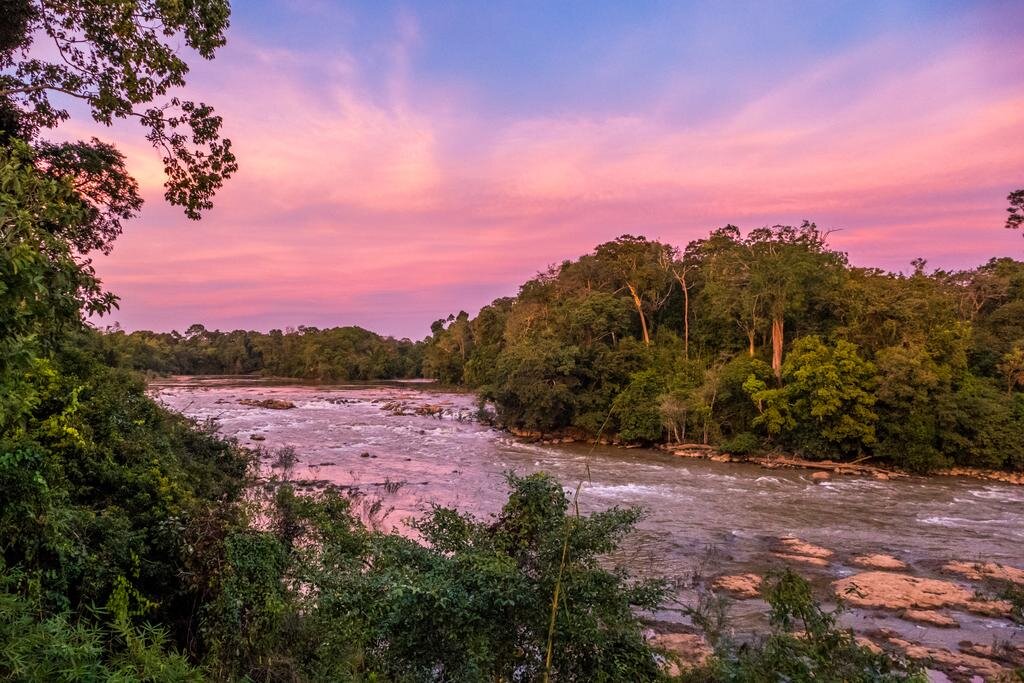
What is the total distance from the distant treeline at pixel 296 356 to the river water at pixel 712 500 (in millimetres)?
56290

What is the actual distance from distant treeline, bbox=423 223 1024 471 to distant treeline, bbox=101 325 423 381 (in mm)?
53228

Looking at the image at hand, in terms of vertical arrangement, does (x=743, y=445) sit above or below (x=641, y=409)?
below

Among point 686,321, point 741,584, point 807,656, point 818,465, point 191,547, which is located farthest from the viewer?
point 686,321

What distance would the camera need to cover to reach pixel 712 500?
61.8ft

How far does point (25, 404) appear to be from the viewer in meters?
3.80

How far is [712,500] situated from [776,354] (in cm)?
1371

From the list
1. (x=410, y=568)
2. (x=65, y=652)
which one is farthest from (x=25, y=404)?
(x=410, y=568)

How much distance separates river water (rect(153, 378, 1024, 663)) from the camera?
12.8 metres

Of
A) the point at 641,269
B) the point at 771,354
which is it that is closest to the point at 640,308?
the point at 641,269

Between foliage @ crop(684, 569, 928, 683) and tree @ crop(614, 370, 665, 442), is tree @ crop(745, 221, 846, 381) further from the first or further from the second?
foliage @ crop(684, 569, 928, 683)

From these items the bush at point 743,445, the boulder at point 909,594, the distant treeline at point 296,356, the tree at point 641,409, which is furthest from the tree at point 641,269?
the distant treeline at point 296,356

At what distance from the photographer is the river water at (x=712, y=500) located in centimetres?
1280

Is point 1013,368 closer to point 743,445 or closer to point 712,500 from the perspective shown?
point 743,445

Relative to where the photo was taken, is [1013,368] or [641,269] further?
[641,269]
